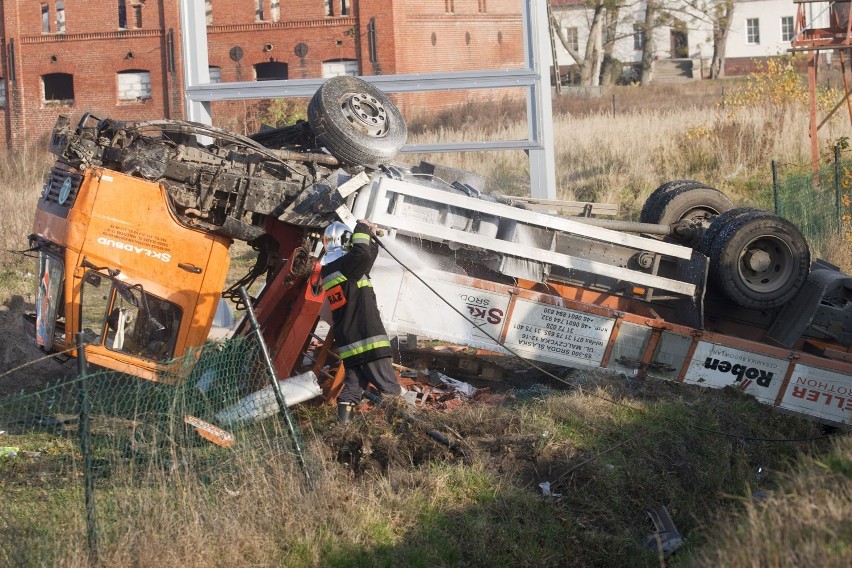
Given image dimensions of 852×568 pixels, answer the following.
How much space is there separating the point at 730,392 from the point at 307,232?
3.74 m

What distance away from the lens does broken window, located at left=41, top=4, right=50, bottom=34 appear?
1430 inches

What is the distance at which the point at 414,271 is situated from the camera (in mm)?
8109

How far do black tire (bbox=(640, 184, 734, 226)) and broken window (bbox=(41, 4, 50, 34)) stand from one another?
31891 mm

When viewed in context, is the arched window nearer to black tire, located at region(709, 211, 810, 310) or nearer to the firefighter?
black tire, located at region(709, 211, 810, 310)

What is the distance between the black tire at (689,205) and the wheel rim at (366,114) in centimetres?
266

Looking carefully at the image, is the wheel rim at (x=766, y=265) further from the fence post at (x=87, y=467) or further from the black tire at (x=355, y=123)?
the fence post at (x=87, y=467)

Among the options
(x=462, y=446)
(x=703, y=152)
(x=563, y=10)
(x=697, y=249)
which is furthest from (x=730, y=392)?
(x=563, y=10)

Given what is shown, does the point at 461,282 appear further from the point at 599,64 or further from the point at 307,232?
the point at 599,64

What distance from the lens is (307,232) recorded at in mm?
8625

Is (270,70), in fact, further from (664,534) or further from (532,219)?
(664,534)

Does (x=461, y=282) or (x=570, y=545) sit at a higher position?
(x=461, y=282)

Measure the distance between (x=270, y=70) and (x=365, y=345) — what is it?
30497 millimetres

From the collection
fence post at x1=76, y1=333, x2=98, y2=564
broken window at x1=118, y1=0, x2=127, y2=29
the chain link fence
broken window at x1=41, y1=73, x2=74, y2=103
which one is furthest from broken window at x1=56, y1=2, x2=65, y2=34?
fence post at x1=76, y1=333, x2=98, y2=564

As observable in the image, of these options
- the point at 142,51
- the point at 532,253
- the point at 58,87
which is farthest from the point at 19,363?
the point at 58,87
